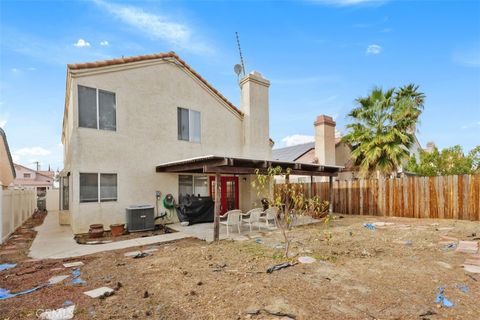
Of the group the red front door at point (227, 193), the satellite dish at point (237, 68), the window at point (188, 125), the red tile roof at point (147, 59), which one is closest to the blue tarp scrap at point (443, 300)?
the red front door at point (227, 193)

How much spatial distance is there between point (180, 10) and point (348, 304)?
10084 millimetres

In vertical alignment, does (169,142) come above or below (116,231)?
above

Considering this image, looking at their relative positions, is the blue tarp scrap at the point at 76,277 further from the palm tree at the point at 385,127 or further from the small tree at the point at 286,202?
the palm tree at the point at 385,127

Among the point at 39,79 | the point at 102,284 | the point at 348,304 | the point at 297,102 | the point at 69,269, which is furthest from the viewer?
the point at 297,102

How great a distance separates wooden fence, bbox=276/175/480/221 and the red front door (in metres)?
4.86

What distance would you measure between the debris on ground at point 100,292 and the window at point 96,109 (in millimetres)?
6988

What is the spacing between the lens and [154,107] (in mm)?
11391

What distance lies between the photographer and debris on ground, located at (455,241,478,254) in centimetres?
661

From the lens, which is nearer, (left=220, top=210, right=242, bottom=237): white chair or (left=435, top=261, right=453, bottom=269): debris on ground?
(left=435, top=261, right=453, bottom=269): debris on ground

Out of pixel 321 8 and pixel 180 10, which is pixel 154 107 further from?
pixel 321 8

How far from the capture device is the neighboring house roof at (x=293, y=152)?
22.0 m

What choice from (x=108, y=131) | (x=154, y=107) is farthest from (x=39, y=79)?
(x=154, y=107)

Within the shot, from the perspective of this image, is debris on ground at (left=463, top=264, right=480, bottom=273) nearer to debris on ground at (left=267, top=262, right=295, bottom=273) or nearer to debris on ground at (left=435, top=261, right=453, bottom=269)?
debris on ground at (left=435, top=261, right=453, bottom=269)

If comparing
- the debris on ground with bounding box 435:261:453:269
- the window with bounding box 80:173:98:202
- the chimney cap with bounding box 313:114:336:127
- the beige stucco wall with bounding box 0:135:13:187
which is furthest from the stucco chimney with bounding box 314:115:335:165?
the beige stucco wall with bounding box 0:135:13:187
